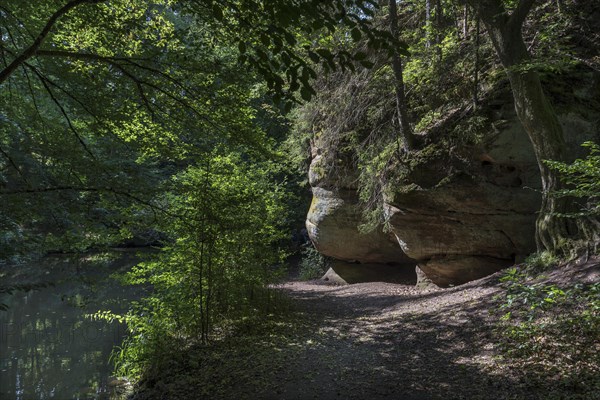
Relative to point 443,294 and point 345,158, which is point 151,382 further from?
point 345,158

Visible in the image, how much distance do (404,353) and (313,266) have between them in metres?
11.8

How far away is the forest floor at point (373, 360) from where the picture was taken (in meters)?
4.24

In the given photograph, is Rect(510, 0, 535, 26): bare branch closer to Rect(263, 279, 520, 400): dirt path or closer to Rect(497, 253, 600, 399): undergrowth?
Rect(497, 253, 600, 399): undergrowth

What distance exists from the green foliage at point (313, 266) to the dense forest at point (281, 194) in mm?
5630

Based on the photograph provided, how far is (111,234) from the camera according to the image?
4887 millimetres

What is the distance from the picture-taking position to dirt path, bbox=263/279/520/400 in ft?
14.3

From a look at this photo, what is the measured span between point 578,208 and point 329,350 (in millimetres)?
4588

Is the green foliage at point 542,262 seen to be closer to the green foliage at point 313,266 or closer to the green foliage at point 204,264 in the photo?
the green foliage at point 204,264

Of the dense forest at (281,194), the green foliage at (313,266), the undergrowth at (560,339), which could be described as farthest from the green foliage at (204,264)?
the green foliage at (313,266)

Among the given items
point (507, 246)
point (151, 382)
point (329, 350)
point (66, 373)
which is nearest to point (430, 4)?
point (507, 246)

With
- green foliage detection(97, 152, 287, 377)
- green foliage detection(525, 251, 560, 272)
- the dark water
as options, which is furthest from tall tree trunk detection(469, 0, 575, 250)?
the dark water

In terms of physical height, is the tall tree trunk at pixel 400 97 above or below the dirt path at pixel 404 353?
above

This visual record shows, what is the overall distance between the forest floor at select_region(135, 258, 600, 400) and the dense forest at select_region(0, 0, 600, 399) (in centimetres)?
4

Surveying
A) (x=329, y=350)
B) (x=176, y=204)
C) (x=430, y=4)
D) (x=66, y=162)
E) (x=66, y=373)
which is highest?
(x=430, y=4)
